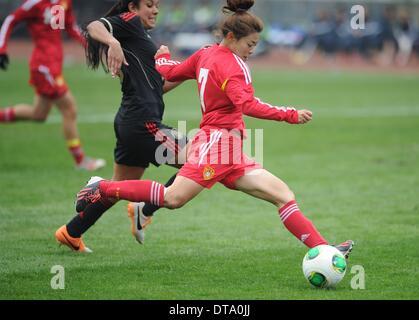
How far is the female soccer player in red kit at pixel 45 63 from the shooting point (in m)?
12.6

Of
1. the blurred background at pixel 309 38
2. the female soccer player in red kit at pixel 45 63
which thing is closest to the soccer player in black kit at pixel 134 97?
the female soccer player in red kit at pixel 45 63

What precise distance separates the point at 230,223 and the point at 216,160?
2.76m

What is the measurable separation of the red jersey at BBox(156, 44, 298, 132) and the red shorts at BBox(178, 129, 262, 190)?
Result: 0.11 m

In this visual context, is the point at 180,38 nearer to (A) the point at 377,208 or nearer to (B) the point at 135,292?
(A) the point at 377,208

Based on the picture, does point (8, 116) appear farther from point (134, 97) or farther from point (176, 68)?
point (176, 68)

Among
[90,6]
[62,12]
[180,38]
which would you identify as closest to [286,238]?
[62,12]

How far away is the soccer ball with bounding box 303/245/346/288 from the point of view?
6770 millimetres

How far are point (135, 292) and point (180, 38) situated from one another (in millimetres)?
32344

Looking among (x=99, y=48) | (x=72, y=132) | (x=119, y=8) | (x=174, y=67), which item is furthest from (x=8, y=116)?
(x=174, y=67)

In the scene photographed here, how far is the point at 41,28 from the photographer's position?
1289cm

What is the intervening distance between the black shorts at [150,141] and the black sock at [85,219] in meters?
0.54

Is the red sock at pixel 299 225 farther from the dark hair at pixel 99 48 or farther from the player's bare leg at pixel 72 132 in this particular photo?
the player's bare leg at pixel 72 132
